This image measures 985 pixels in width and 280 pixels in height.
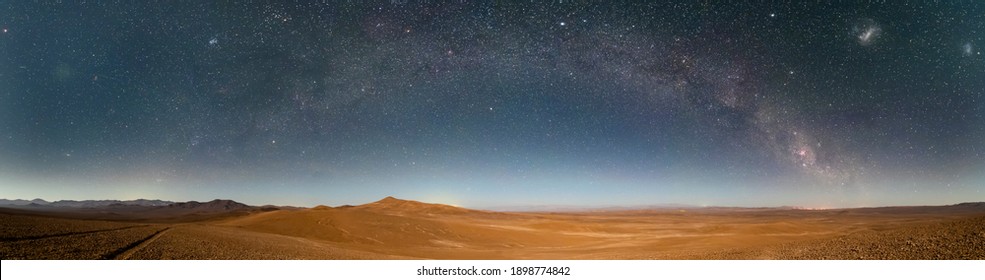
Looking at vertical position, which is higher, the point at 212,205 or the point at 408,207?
the point at 408,207

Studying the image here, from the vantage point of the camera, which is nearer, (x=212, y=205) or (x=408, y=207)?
(x=408, y=207)

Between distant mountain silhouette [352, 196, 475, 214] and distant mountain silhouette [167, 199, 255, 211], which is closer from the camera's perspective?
distant mountain silhouette [352, 196, 475, 214]

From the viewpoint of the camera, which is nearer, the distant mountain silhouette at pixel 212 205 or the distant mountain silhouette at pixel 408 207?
the distant mountain silhouette at pixel 408 207

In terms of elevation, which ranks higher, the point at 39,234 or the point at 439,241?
the point at 39,234

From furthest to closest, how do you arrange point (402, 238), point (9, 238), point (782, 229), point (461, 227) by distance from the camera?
point (782, 229) < point (461, 227) < point (402, 238) < point (9, 238)

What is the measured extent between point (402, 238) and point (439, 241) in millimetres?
2898

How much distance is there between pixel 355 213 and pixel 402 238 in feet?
35.1

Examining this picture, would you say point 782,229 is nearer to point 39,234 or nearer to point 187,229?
point 187,229

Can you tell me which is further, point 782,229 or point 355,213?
point 782,229

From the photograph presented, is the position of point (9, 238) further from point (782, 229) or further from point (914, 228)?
point (782, 229)
